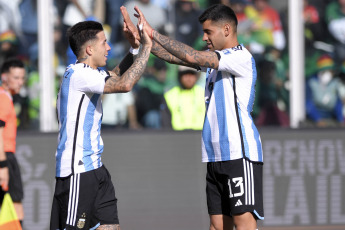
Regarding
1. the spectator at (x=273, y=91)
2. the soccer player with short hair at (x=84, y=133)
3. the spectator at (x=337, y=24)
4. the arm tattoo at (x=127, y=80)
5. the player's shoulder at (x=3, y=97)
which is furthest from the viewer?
the spectator at (x=337, y=24)

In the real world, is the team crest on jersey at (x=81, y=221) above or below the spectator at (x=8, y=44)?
below

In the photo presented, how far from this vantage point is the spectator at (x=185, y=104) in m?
10.6

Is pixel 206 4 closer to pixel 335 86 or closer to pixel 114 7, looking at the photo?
pixel 114 7

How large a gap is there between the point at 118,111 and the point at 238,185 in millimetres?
4738

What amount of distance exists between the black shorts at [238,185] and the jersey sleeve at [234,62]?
732mm

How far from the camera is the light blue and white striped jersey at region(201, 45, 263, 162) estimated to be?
652 cm

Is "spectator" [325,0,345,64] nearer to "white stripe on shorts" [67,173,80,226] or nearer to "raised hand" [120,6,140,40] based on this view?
"raised hand" [120,6,140,40]

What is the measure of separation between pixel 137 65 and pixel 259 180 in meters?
1.39

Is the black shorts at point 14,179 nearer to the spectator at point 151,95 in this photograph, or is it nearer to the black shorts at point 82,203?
the black shorts at point 82,203

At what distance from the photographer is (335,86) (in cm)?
1120

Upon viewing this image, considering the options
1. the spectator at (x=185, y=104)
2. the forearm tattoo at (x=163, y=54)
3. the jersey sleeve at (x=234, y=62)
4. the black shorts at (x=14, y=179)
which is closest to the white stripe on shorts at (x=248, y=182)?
the jersey sleeve at (x=234, y=62)

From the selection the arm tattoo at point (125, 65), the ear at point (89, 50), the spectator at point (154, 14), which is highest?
the spectator at point (154, 14)

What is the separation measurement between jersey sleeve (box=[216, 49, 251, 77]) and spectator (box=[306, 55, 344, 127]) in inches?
191

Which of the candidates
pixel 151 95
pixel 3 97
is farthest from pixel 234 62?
pixel 151 95
